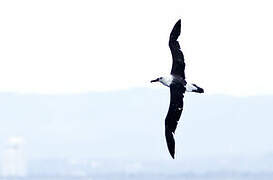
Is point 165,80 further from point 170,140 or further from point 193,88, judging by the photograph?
point 170,140

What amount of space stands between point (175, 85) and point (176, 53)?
4.87 feet

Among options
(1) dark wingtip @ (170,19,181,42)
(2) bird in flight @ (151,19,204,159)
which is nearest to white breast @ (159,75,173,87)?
(2) bird in flight @ (151,19,204,159)

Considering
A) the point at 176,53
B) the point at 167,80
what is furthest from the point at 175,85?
the point at 176,53

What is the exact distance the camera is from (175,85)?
36.3m

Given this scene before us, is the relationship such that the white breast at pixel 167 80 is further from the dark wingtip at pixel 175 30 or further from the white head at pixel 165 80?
the dark wingtip at pixel 175 30

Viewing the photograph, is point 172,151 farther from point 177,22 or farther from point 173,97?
point 177,22

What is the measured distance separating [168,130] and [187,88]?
75.4 inches

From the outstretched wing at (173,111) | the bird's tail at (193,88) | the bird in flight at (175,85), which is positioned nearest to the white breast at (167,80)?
the bird in flight at (175,85)

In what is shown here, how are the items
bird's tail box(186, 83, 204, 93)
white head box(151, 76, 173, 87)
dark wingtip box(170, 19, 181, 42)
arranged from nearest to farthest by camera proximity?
1. bird's tail box(186, 83, 204, 93)
2. white head box(151, 76, 173, 87)
3. dark wingtip box(170, 19, 181, 42)

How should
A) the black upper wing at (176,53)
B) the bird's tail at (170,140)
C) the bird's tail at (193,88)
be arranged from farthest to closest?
the black upper wing at (176,53)
the bird's tail at (170,140)
the bird's tail at (193,88)

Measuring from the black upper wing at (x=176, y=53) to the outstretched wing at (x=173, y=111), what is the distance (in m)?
0.46

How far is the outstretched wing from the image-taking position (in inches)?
1431

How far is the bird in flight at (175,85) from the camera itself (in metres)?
36.2

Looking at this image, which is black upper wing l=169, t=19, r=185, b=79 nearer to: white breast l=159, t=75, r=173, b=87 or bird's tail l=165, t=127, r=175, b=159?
white breast l=159, t=75, r=173, b=87
